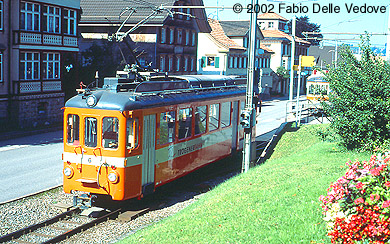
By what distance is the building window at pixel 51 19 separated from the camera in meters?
31.2

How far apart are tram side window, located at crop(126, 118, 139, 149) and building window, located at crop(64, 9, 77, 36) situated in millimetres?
22961

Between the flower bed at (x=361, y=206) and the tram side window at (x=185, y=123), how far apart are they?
25.5ft

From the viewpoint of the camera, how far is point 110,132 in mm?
12055

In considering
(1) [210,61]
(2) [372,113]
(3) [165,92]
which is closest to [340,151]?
(2) [372,113]

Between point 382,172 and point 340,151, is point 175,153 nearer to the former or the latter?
point 340,151

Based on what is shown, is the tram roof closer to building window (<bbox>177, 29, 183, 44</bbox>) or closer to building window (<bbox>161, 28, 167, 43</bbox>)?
building window (<bbox>161, 28, 167, 43</bbox>)

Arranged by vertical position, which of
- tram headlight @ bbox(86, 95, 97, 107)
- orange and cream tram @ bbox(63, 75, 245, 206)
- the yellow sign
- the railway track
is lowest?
the railway track

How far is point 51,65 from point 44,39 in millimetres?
1948

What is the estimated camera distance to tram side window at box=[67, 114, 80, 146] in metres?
12.4

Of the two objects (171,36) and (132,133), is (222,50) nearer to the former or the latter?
(171,36)

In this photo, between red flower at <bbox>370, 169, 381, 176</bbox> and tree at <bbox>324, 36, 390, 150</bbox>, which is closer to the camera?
red flower at <bbox>370, 169, 381, 176</bbox>

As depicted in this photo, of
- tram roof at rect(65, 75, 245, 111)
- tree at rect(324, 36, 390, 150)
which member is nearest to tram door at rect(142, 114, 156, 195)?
tram roof at rect(65, 75, 245, 111)

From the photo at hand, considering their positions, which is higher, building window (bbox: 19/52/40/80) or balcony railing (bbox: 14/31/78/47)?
balcony railing (bbox: 14/31/78/47)

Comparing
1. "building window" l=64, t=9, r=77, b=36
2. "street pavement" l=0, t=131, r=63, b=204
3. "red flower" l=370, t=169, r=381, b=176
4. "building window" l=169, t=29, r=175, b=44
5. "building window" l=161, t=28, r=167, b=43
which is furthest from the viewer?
"building window" l=169, t=29, r=175, b=44
